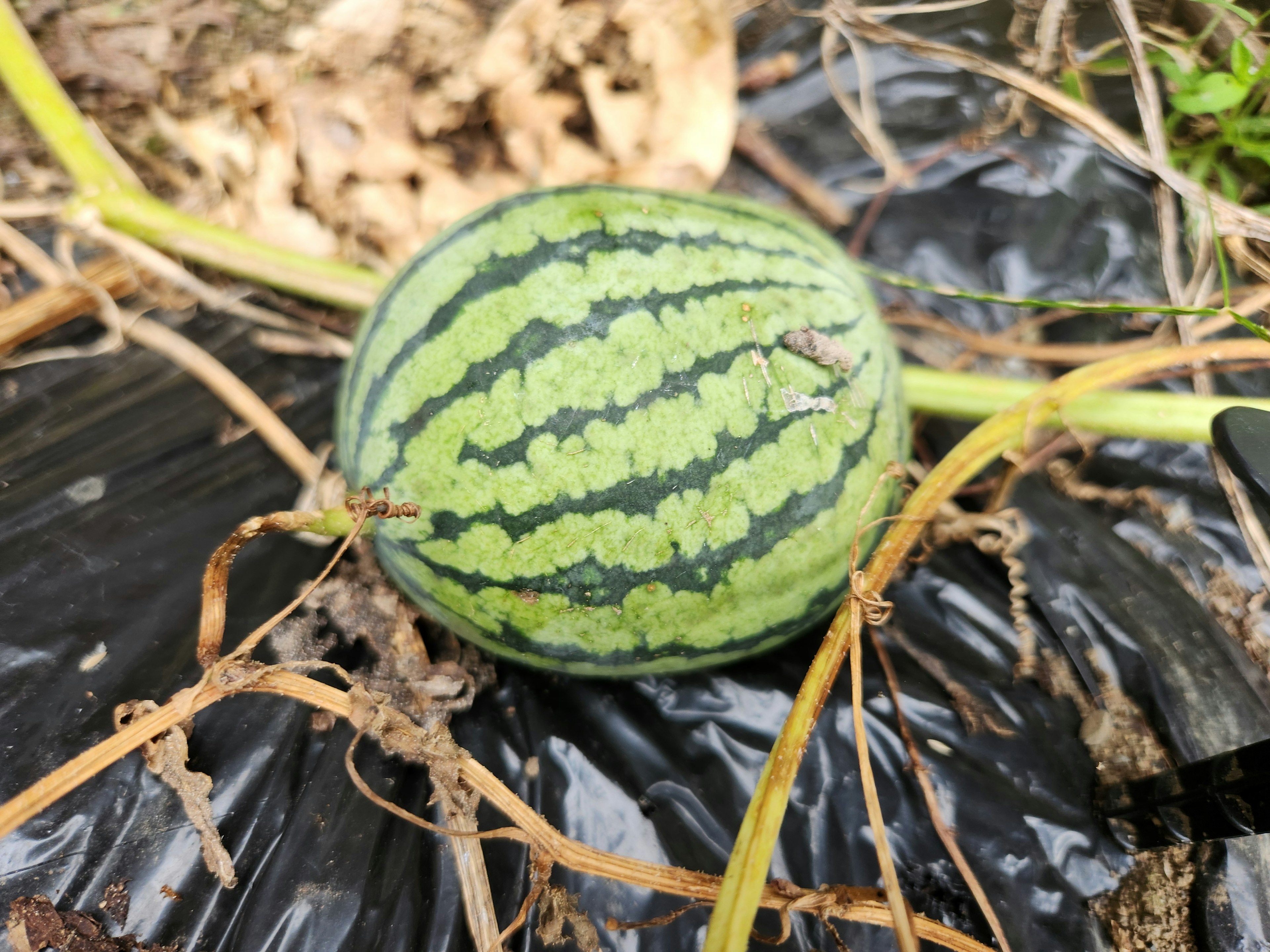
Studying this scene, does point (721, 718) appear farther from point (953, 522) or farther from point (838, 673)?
point (953, 522)

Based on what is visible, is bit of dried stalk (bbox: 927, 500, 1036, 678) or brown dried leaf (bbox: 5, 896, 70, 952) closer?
brown dried leaf (bbox: 5, 896, 70, 952)

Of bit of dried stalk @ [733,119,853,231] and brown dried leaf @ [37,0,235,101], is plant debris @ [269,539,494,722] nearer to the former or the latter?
brown dried leaf @ [37,0,235,101]

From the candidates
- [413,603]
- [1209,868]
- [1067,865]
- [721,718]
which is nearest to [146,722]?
[413,603]

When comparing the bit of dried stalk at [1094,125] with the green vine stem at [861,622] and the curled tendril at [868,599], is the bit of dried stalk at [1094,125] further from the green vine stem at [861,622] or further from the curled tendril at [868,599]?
the curled tendril at [868,599]

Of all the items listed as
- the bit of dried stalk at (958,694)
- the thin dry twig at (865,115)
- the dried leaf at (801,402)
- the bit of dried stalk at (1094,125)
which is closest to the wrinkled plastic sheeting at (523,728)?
the bit of dried stalk at (958,694)

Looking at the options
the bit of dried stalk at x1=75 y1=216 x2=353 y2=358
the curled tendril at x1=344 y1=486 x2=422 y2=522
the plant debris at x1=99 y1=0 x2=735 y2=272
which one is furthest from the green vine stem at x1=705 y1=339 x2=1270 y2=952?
the bit of dried stalk at x1=75 y1=216 x2=353 y2=358

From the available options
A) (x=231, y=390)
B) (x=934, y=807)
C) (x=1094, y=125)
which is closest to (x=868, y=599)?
(x=934, y=807)
